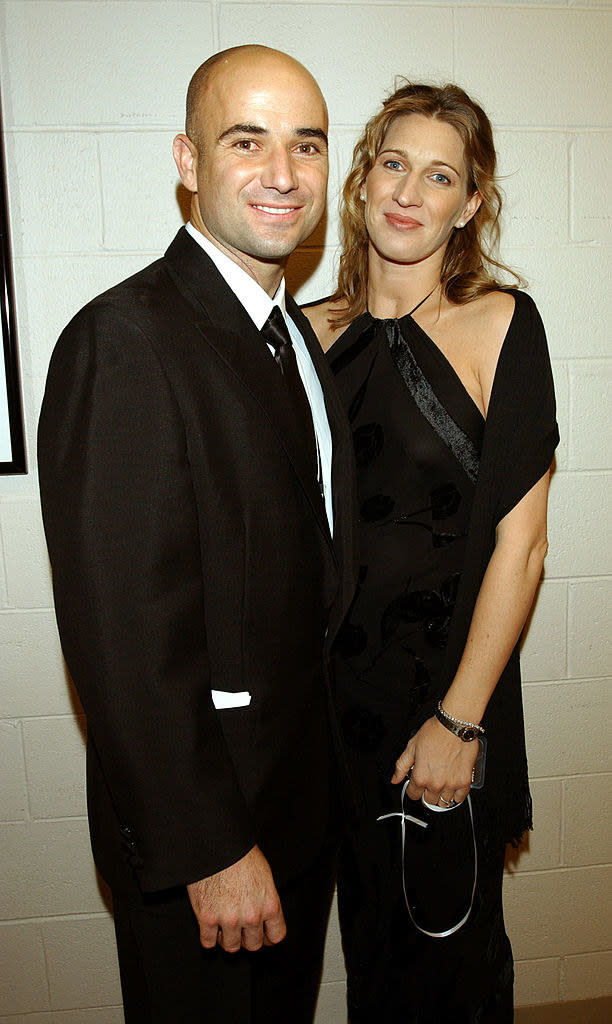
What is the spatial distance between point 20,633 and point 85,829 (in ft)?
1.66

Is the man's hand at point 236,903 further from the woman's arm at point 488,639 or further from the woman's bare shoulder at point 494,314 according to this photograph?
the woman's bare shoulder at point 494,314

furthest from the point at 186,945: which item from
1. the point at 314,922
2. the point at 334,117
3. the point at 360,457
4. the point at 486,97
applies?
the point at 486,97

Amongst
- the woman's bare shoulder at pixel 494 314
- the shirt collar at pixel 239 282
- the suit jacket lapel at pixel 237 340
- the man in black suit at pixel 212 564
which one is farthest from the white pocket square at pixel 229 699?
the woman's bare shoulder at pixel 494 314

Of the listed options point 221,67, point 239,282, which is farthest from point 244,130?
point 239,282

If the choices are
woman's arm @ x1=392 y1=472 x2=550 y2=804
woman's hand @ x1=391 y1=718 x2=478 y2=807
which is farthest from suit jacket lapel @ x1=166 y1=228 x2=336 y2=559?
woman's hand @ x1=391 y1=718 x2=478 y2=807

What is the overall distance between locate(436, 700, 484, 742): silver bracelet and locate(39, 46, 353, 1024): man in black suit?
0.23 metres

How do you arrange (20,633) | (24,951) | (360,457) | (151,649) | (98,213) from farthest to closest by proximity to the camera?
(24,951), (20,633), (98,213), (360,457), (151,649)

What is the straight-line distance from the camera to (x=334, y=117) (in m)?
1.68

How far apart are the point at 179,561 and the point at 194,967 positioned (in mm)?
646

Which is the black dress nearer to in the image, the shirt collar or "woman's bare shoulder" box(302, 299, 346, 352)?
"woman's bare shoulder" box(302, 299, 346, 352)

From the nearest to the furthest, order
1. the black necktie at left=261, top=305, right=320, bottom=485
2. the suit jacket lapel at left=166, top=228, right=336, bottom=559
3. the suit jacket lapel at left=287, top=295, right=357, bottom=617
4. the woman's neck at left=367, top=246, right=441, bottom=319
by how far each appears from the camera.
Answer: the suit jacket lapel at left=166, top=228, right=336, bottom=559 → the black necktie at left=261, top=305, right=320, bottom=485 → the suit jacket lapel at left=287, top=295, right=357, bottom=617 → the woman's neck at left=367, top=246, right=441, bottom=319

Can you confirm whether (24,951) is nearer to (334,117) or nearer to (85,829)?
(85,829)

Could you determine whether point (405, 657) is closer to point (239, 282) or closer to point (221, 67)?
point (239, 282)

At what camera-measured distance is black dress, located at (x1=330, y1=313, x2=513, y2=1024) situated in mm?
1453
